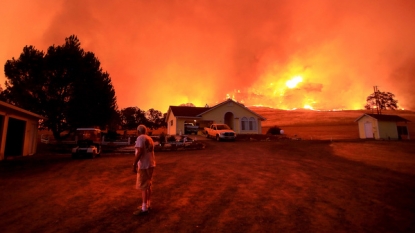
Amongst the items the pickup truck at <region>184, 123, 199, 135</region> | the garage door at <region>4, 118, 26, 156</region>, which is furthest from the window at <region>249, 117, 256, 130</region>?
the garage door at <region>4, 118, 26, 156</region>

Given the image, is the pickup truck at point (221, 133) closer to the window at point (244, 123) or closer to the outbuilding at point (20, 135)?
the window at point (244, 123)

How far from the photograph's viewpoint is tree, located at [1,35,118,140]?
82.7ft

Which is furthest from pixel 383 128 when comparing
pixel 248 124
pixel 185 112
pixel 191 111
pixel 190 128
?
pixel 185 112

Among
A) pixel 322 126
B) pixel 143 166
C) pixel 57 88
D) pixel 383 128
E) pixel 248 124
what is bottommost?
pixel 143 166

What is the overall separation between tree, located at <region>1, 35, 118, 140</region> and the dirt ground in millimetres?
17429

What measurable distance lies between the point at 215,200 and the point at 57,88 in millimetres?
28151

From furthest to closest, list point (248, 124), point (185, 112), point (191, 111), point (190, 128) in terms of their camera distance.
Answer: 1. point (191, 111)
2. point (185, 112)
3. point (248, 124)
4. point (190, 128)

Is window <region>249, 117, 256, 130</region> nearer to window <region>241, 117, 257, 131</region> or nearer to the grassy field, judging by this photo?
window <region>241, 117, 257, 131</region>

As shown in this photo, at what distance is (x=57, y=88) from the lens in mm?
26250

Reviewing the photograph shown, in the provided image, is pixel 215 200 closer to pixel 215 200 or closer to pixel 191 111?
pixel 215 200

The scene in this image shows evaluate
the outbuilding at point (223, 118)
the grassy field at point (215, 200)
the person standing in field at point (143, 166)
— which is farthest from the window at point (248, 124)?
the person standing in field at point (143, 166)

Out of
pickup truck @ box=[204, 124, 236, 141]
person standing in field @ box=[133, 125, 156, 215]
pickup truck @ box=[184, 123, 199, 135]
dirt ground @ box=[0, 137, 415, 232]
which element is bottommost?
dirt ground @ box=[0, 137, 415, 232]

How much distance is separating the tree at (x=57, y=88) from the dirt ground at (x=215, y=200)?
A: 1743 centimetres

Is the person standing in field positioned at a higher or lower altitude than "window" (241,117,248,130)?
lower
